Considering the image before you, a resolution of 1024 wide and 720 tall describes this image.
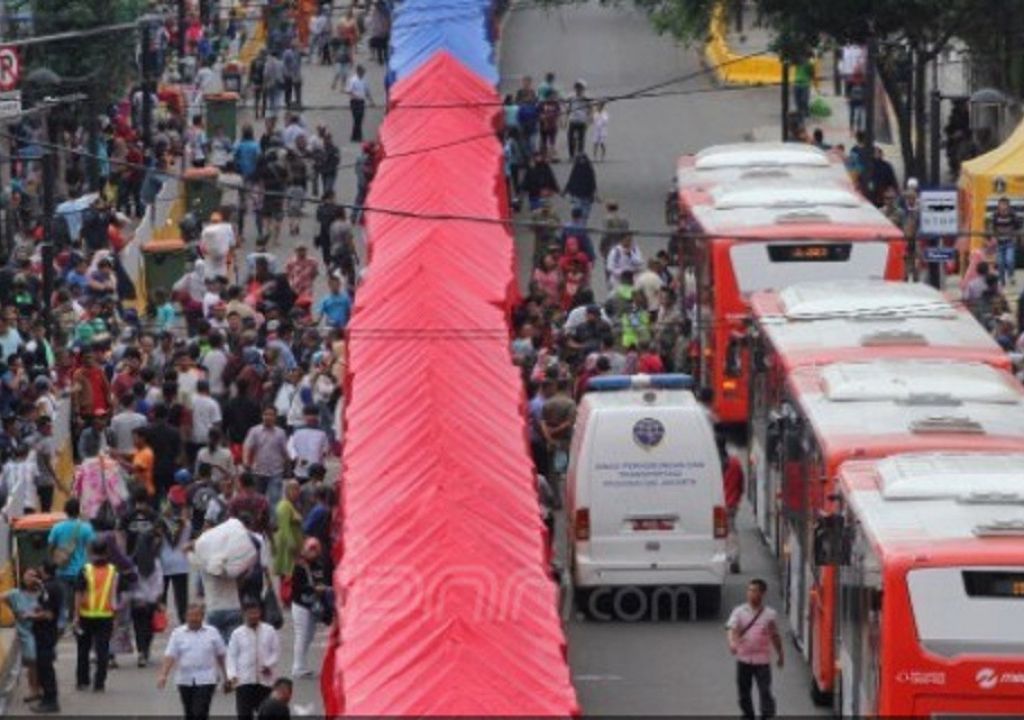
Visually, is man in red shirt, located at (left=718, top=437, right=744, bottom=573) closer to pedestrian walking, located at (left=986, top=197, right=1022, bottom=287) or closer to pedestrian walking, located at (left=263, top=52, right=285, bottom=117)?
pedestrian walking, located at (left=986, top=197, right=1022, bottom=287)

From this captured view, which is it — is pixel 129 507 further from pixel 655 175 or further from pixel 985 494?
pixel 655 175

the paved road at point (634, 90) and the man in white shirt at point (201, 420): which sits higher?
the man in white shirt at point (201, 420)

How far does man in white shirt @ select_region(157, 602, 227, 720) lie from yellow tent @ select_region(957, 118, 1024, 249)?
21.7 m

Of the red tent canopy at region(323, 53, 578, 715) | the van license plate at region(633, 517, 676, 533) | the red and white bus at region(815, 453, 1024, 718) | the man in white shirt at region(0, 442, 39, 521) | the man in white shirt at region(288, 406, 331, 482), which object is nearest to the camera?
the red tent canopy at region(323, 53, 578, 715)

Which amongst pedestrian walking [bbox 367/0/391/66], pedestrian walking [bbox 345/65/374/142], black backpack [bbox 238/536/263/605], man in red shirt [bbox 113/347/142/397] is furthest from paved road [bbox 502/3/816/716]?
man in red shirt [bbox 113/347/142/397]

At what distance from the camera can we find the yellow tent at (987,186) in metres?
53.9

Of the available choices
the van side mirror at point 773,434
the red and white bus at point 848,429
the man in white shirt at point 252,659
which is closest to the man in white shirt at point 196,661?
the man in white shirt at point 252,659

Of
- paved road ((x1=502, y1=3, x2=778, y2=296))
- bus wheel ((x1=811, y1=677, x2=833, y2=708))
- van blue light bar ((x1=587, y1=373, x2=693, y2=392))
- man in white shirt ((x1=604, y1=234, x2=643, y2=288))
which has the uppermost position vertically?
van blue light bar ((x1=587, y1=373, x2=693, y2=392))

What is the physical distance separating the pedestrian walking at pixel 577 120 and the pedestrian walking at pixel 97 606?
29.7 metres

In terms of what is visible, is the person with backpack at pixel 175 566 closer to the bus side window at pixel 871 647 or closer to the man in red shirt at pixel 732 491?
the man in red shirt at pixel 732 491

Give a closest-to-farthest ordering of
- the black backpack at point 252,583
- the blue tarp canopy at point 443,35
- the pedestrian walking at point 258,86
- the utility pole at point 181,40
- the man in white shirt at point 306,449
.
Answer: the black backpack at point 252,583, the man in white shirt at point 306,449, the blue tarp canopy at point 443,35, the utility pole at point 181,40, the pedestrian walking at point 258,86

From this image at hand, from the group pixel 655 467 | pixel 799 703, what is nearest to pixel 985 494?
pixel 799 703

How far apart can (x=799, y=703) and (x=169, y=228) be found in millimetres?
24260

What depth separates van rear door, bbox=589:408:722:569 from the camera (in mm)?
37750
